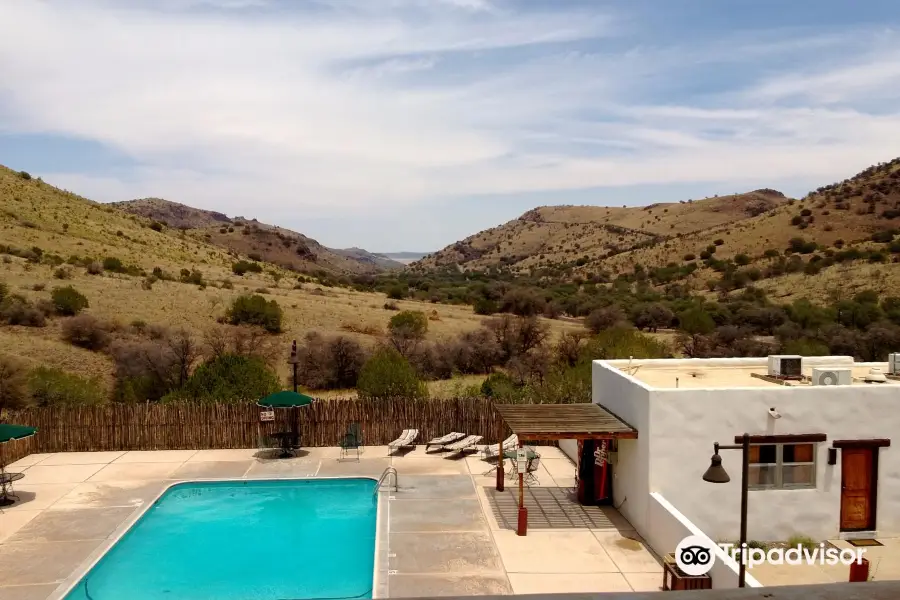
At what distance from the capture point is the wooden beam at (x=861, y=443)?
42.3 ft

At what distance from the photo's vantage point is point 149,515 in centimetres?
1505

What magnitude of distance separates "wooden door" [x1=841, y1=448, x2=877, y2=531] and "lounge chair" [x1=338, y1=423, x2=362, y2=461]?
36.1ft

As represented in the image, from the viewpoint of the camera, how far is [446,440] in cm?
1925

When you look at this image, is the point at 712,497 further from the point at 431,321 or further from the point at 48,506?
the point at 431,321

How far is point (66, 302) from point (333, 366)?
14.1 m

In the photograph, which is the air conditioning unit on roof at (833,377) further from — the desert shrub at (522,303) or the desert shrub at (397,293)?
the desert shrub at (397,293)

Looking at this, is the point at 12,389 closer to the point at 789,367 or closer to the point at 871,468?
the point at 789,367

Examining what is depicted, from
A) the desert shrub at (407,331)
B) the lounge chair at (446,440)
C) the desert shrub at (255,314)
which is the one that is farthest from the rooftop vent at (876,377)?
the desert shrub at (255,314)

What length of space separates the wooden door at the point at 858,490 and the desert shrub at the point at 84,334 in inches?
1152

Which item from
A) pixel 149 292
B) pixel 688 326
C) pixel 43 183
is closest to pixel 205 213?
pixel 43 183

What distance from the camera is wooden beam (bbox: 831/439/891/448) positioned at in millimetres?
12883

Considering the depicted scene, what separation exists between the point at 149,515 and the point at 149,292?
2754 cm

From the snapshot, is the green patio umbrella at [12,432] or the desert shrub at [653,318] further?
the desert shrub at [653,318]

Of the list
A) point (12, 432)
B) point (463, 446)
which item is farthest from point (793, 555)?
point (12, 432)
